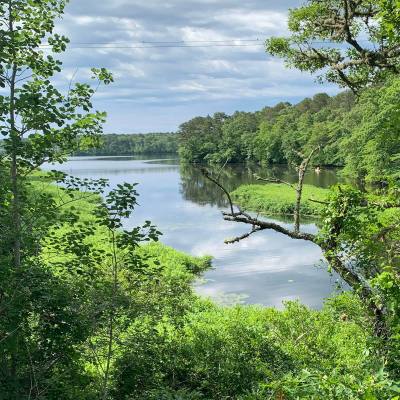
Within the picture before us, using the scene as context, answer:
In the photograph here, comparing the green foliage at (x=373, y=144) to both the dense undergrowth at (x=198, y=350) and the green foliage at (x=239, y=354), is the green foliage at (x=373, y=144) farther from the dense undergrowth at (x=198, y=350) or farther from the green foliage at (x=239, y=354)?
the dense undergrowth at (x=198, y=350)

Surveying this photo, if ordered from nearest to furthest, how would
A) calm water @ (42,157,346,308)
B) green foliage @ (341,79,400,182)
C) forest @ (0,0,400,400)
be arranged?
1. forest @ (0,0,400,400)
2. calm water @ (42,157,346,308)
3. green foliage @ (341,79,400,182)

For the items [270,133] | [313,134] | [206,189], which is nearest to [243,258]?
[206,189]

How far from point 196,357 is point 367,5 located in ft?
33.2

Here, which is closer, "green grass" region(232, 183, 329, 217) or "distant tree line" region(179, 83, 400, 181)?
"green grass" region(232, 183, 329, 217)

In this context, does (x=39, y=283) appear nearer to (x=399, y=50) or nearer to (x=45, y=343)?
(x=45, y=343)

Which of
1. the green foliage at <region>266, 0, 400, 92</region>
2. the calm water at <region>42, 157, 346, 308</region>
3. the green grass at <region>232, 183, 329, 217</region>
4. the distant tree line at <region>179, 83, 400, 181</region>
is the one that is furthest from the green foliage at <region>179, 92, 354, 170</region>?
the green foliage at <region>266, 0, 400, 92</region>

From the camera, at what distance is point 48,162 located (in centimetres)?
666

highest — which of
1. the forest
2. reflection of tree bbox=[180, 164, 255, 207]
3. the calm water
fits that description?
the forest

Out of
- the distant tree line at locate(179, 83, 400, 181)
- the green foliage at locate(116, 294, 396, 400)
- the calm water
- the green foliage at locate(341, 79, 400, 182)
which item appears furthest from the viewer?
the distant tree line at locate(179, 83, 400, 181)

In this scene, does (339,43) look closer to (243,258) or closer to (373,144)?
(243,258)

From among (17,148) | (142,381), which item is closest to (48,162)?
(17,148)

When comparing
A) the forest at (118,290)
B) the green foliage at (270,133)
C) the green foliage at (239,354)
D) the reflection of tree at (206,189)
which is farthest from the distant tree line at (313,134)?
the reflection of tree at (206,189)

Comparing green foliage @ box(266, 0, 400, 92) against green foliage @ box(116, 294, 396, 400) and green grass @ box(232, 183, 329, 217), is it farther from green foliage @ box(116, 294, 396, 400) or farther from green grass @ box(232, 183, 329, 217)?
green grass @ box(232, 183, 329, 217)

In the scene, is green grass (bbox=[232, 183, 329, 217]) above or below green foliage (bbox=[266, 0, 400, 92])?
below
